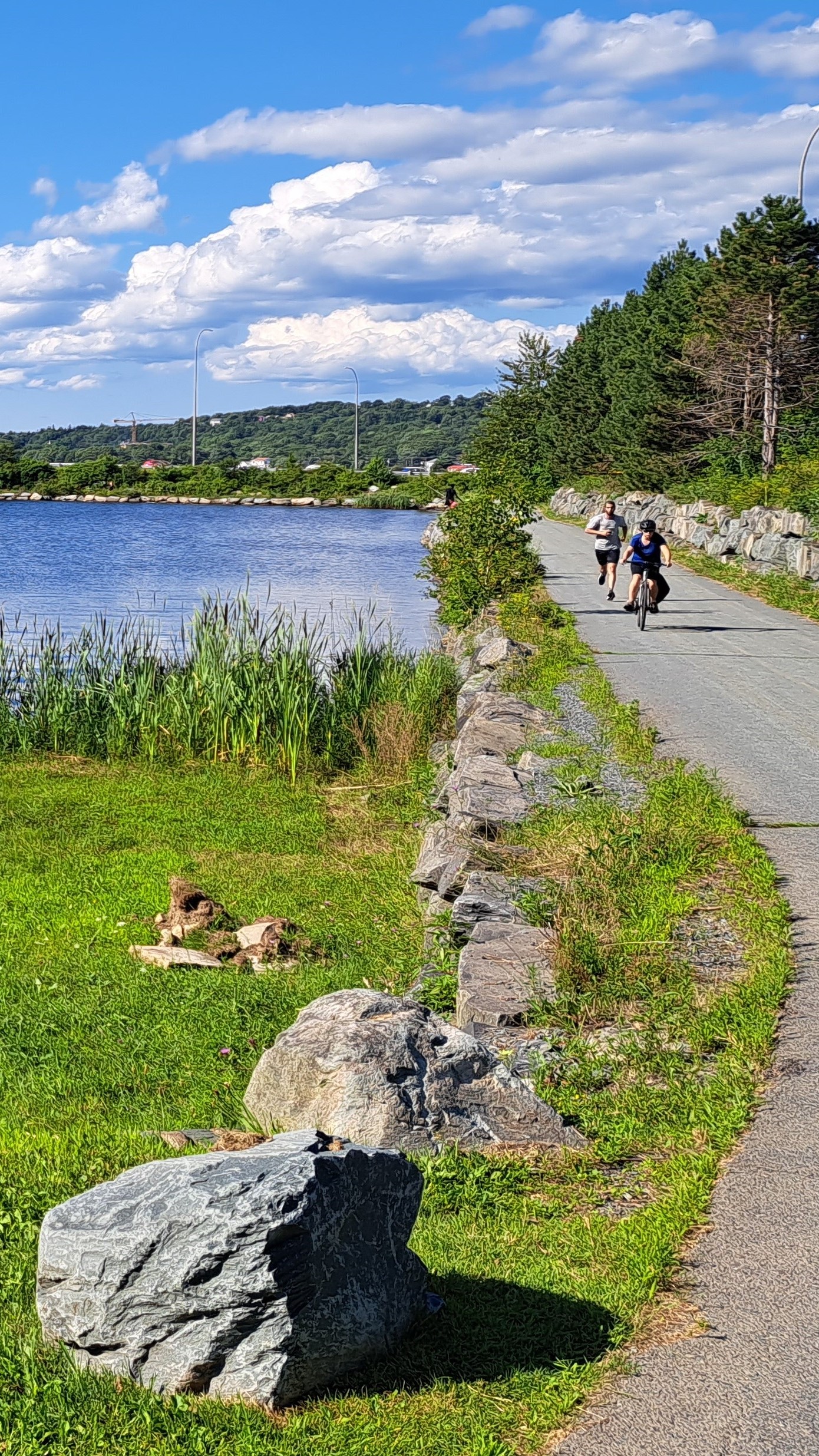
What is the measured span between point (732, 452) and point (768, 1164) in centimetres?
3845

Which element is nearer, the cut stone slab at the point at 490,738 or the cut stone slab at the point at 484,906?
the cut stone slab at the point at 484,906

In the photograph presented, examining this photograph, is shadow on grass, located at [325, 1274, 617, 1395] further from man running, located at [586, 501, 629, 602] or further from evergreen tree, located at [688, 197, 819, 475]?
evergreen tree, located at [688, 197, 819, 475]

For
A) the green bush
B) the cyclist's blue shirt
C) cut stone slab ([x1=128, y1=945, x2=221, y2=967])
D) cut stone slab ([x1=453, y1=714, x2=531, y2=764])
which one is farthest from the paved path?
the green bush

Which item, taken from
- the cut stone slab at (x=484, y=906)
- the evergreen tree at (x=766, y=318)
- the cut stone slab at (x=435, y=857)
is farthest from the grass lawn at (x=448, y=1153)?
the evergreen tree at (x=766, y=318)

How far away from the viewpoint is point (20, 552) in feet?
166

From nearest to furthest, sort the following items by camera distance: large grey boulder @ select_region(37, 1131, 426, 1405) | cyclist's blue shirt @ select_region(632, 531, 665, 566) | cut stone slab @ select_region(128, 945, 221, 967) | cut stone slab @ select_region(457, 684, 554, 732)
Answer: large grey boulder @ select_region(37, 1131, 426, 1405)
cut stone slab @ select_region(128, 945, 221, 967)
cut stone slab @ select_region(457, 684, 554, 732)
cyclist's blue shirt @ select_region(632, 531, 665, 566)

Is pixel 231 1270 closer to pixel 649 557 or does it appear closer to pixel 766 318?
pixel 649 557

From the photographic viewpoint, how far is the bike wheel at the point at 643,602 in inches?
778

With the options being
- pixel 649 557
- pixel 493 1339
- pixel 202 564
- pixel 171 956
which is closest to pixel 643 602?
pixel 649 557

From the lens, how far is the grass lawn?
3582 millimetres

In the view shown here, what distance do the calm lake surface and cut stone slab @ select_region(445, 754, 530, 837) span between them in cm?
826

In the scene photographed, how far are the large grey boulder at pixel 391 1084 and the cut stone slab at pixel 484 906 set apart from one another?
6.23 feet

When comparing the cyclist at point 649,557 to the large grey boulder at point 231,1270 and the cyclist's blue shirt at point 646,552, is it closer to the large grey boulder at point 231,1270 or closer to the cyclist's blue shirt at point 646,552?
the cyclist's blue shirt at point 646,552

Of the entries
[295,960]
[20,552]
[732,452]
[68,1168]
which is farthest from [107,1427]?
[20,552]
